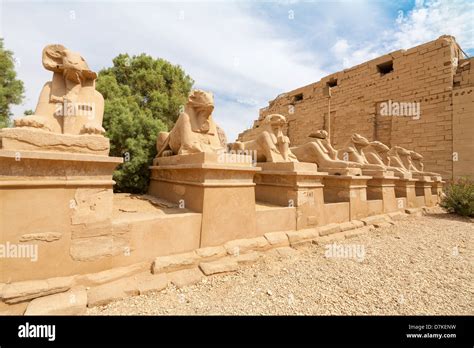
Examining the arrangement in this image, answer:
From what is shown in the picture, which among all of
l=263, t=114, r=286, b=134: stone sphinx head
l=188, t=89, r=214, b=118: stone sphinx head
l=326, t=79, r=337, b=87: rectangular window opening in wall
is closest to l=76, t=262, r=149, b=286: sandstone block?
l=188, t=89, r=214, b=118: stone sphinx head

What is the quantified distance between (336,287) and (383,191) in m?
4.36

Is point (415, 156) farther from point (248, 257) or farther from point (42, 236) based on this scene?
point (42, 236)

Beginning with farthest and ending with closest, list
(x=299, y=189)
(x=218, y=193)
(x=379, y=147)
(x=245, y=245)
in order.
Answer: (x=379, y=147) → (x=299, y=189) → (x=245, y=245) → (x=218, y=193)

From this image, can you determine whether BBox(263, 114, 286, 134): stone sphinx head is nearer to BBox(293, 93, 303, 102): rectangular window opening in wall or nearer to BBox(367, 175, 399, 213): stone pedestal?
BBox(367, 175, 399, 213): stone pedestal

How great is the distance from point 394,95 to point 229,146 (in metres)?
10.5

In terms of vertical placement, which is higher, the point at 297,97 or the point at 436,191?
the point at 297,97

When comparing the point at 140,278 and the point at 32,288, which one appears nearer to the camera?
the point at 32,288

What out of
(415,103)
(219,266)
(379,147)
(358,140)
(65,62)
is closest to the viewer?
(65,62)

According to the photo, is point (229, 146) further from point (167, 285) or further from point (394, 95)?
point (394, 95)

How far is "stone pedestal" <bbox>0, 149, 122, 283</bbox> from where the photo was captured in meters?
1.86

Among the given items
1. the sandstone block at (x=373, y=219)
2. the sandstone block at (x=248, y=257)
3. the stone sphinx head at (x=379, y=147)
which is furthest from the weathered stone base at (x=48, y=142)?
the stone sphinx head at (x=379, y=147)

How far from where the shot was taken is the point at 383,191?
5.77m

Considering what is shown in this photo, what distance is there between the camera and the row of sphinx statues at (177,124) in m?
2.34

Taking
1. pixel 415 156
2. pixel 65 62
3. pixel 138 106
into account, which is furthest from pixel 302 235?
pixel 415 156
